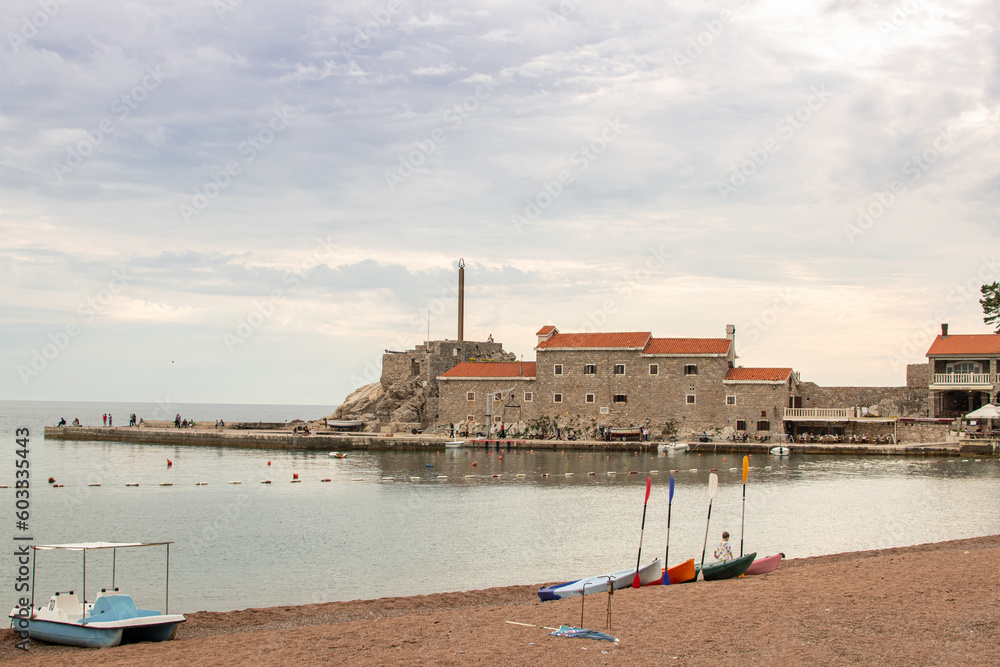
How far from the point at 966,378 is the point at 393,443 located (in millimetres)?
36215

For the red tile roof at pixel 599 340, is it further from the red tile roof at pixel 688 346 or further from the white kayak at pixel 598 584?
the white kayak at pixel 598 584

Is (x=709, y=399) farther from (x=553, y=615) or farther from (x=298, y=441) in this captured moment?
(x=553, y=615)

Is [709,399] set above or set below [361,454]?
above

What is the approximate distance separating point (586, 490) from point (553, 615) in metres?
22.5

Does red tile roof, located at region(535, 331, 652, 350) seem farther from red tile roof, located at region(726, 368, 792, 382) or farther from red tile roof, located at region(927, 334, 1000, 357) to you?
red tile roof, located at region(927, 334, 1000, 357)

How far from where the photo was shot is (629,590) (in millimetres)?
17703

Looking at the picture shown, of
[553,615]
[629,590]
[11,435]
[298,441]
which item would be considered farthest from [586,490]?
[11,435]

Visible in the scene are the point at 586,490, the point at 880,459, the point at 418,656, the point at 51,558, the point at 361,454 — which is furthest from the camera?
the point at 361,454

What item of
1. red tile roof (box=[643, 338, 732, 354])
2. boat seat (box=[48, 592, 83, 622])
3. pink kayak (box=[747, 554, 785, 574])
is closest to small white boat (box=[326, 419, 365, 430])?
red tile roof (box=[643, 338, 732, 354])

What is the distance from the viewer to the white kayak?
17.1m

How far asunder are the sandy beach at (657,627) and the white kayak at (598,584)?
0.54 meters

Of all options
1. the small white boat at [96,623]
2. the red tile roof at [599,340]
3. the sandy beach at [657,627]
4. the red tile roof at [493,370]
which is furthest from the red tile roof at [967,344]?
the small white boat at [96,623]

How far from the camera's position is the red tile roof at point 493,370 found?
63.5 metres

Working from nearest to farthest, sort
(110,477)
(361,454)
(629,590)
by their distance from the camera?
(629,590) < (110,477) < (361,454)
